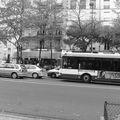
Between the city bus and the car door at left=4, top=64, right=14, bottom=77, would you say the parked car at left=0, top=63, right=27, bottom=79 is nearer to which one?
the car door at left=4, top=64, right=14, bottom=77

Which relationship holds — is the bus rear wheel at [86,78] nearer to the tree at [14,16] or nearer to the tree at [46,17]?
the tree at [46,17]

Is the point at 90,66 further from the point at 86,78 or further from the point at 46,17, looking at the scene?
the point at 46,17

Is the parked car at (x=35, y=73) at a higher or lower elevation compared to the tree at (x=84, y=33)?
lower

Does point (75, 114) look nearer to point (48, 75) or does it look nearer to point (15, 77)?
point (15, 77)

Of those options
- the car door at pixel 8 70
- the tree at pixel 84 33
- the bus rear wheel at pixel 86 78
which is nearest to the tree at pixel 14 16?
the tree at pixel 84 33

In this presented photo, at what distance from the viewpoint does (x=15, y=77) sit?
21.8 m

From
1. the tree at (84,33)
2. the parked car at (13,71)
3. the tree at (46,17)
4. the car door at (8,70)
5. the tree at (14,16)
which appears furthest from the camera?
the tree at (84,33)

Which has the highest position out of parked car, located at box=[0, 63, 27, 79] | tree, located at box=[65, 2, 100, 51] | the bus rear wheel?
tree, located at box=[65, 2, 100, 51]

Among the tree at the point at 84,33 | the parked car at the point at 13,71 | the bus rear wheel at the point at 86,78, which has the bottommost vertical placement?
the bus rear wheel at the point at 86,78

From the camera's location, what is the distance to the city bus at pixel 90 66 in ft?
63.6

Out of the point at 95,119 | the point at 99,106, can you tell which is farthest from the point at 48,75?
the point at 95,119

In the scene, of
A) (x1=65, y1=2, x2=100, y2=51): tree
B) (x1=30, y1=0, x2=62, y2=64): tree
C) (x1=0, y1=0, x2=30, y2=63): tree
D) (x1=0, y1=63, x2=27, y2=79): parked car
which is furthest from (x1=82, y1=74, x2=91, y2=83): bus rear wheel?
(x1=0, y1=0, x2=30, y2=63): tree

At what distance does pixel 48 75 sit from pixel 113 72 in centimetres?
820

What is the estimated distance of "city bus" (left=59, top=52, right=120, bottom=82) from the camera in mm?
19375
